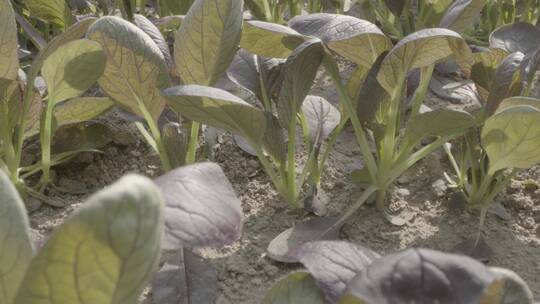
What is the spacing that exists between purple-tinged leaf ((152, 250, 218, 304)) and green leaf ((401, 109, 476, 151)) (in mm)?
411

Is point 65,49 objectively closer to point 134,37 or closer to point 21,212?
point 134,37

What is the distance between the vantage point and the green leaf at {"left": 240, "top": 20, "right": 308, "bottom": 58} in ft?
3.53

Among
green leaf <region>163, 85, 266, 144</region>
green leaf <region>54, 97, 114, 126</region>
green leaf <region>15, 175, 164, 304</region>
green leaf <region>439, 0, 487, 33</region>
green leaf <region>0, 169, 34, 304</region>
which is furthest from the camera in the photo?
green leaf <region>54, 97, 114, 126</region>

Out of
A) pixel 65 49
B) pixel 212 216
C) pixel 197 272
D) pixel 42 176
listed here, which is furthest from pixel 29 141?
pixel 212 216

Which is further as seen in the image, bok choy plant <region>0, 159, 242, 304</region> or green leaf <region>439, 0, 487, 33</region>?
green leaf <region>439, 0, 487, 33</region>

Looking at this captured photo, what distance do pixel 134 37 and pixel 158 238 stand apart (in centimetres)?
62

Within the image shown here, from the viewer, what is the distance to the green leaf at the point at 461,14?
1.19 metres

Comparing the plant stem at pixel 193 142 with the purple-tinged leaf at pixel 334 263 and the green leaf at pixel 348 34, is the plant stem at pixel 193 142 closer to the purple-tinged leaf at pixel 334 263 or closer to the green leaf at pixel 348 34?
the green leaf at pixel 348 34

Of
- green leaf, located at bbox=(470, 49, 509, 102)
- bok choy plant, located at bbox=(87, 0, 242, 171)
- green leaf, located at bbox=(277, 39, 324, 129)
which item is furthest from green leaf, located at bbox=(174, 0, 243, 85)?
green leaf, located at bbox=(470, 49, 509, 102)

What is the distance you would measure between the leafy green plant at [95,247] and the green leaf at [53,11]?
44.1 inches

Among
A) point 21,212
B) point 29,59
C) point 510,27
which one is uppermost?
point 21,212

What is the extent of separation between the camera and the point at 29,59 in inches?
71.7

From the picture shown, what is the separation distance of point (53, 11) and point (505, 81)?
1.07 meters

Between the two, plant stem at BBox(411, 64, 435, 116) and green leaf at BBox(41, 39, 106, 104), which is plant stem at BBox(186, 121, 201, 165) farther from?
plant stem at BBox(411, 64, 435, 116)
